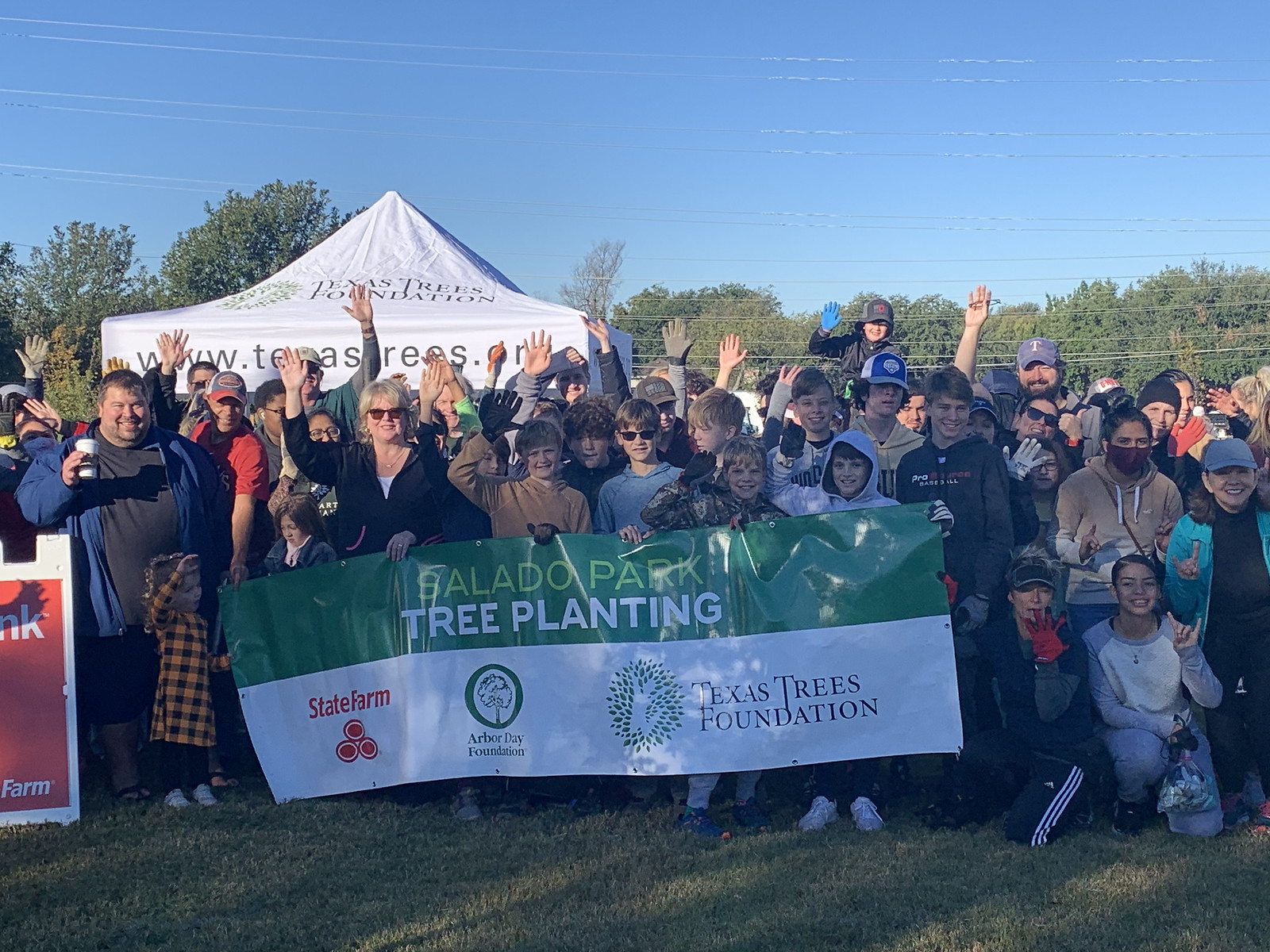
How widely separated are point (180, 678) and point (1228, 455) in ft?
17.1

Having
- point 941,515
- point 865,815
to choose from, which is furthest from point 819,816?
point 941,515

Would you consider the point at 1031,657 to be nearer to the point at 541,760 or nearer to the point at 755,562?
the point at 755,562

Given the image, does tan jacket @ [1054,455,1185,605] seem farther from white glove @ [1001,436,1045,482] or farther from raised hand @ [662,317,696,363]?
raised hand @ [662,317,696,363]

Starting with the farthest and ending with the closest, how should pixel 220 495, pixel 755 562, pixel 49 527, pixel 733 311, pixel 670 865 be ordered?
1. pixel 733 311
2. pixel 220 495
3. pixel 49 527
4. pixel 755 562
5. pixel 670 865

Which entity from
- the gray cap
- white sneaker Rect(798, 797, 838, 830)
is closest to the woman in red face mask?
the gray cap

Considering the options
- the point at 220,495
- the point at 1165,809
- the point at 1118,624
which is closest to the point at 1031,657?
the point at 1118,624

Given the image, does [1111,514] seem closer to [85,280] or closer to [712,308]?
[85,280]

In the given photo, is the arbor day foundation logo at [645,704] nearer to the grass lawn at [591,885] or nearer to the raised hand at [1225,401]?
the grass lawn at [591,885]

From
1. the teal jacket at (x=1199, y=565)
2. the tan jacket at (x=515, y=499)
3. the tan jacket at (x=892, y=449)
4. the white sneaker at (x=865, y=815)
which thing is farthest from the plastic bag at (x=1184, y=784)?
the tan jacket at (x=515, y=499)

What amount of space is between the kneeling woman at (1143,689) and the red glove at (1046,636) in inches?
9.5

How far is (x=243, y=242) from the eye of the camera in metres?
38.9

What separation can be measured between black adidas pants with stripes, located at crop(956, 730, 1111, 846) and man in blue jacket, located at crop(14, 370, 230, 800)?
396cm

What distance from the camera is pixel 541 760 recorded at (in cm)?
576

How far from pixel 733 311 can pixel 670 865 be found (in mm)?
73205
